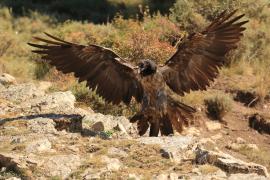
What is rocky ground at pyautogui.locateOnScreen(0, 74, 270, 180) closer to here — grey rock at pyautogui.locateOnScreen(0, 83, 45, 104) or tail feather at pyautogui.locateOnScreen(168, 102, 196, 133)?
grey rock at pyautogui.locateOnScreen(0, 83, 45, 104)

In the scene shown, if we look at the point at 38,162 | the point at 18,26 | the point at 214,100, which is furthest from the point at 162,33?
the point at 38,162

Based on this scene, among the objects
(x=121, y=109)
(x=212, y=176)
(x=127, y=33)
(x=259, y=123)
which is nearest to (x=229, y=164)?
(x=212, y=176)

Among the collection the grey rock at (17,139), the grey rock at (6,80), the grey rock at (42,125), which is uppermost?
the grey rock at (6,80)

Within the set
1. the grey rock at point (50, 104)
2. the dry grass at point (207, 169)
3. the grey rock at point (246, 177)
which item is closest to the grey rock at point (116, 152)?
the dry grass at point (207, 169)

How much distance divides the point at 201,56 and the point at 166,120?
103cm

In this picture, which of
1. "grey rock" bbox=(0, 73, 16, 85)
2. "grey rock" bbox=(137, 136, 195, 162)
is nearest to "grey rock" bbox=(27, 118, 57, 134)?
"grey rock" bbox=(137, 136, 195, 162)

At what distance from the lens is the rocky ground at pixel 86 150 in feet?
25.8

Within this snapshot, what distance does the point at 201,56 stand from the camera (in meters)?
10.0

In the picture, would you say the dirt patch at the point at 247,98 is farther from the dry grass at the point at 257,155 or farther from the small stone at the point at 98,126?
the small stone at the point at 98,126

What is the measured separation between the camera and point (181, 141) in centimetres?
885

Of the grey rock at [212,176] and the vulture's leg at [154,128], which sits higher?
the vulture's leg at [154,128]

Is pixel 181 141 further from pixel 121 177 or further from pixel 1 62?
pixel 1 62

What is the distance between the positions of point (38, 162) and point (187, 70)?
308 centimetres

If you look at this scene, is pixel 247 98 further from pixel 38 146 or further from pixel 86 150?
pixel 38 146
